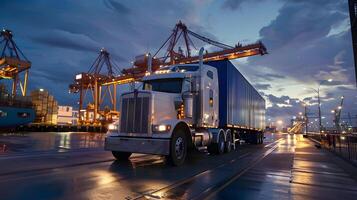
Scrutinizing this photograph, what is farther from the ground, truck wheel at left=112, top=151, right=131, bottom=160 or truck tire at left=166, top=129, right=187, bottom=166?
truck tire at left=166, top=129, right=187, bottom=166

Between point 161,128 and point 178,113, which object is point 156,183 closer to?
point 161,128

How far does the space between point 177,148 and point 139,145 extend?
1.32 meters

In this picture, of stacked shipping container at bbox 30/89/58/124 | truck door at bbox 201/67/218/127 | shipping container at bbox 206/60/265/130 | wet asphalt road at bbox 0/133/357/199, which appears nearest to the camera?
wet asphalt road at bbox 0/133/357/199

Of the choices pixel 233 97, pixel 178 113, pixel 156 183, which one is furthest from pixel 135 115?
pixel 233 97

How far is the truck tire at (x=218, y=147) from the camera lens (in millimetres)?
13602

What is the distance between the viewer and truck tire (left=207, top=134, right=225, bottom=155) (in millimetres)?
13602

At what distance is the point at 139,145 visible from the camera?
9289 millimetres

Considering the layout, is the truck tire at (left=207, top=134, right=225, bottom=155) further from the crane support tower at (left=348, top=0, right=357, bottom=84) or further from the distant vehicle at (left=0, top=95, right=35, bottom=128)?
the distant vehicle at (left=0, top=95, right=35, bottom=128)

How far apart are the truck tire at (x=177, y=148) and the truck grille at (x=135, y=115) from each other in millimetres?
1009

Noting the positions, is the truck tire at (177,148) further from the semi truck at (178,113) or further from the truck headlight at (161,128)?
the truck headlight at (161,128)

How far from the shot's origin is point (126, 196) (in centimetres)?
541

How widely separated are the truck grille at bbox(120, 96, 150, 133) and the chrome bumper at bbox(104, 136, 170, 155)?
1.04ft

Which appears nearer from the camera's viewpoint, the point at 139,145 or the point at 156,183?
the point at 156,183

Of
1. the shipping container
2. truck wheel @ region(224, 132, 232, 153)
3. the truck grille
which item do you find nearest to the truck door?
the shipping container
